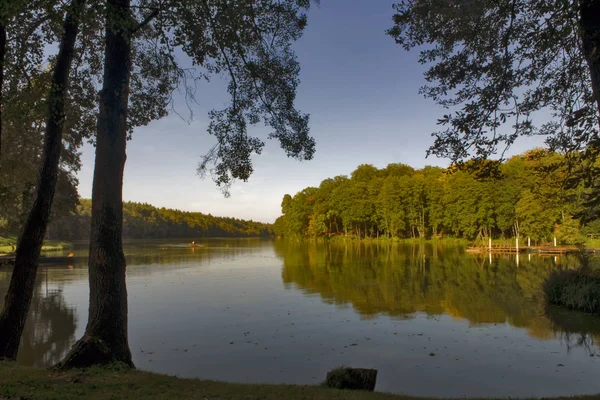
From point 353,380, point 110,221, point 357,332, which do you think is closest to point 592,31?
point 353,380

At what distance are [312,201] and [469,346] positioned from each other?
96.2 meters

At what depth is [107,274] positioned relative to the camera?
7875 mm

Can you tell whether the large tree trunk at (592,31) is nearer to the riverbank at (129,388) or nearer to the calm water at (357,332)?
the riverbank at (129,388)

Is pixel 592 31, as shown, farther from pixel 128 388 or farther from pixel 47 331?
pixel 47 331

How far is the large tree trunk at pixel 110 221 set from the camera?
307 inches

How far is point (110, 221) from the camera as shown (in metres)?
7.96

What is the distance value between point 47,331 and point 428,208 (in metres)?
70.5

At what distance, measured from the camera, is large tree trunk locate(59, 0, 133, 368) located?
7.79 metres

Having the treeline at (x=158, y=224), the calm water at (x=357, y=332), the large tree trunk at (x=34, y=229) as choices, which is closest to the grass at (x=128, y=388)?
the large tree trunk at (x=34, y=229)

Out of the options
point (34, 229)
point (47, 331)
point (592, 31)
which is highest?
point (592, 31)

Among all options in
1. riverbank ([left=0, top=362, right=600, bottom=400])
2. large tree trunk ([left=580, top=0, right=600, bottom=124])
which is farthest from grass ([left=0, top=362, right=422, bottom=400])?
large tree trunk ([left=580, top=0, right=600, bottom=124])

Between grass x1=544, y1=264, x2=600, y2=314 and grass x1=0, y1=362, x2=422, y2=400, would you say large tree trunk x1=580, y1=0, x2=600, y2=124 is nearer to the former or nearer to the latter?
grass x1=0, y1=362, x2=422, y2=400

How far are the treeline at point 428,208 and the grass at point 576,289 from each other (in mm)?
21053

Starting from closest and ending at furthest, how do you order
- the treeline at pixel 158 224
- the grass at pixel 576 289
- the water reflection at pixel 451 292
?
the water reflection at pixel 451 292, the grass at pixel 576 289, the treeline at pixel 158 224
